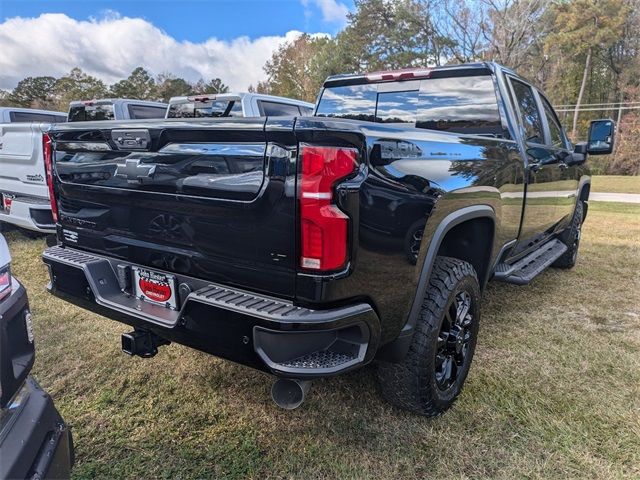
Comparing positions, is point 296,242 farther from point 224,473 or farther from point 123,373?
point 123,373

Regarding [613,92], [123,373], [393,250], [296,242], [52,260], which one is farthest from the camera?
[613,92]

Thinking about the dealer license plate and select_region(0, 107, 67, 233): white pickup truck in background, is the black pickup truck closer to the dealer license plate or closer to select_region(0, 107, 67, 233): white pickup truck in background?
the dealer license plate

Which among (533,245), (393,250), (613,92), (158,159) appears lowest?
(533,245)

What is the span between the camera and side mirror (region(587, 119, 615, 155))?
472 centimetres

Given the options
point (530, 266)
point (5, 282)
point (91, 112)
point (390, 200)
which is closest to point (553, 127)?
point (530, 266)

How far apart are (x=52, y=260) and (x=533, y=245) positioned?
4.07m

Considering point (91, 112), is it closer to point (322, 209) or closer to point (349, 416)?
point (349, 416)

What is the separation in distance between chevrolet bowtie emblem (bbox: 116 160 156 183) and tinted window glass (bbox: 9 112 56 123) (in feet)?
23.2

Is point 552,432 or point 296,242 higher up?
point 296,242

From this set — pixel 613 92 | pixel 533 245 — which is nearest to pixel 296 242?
pixel 533 245

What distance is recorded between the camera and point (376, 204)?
185 centimetres

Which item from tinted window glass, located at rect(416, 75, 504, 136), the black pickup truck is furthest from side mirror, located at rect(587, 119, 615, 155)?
the black pickup truck

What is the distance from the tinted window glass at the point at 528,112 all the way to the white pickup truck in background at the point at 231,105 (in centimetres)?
362

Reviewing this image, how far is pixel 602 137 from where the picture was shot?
187 inches
